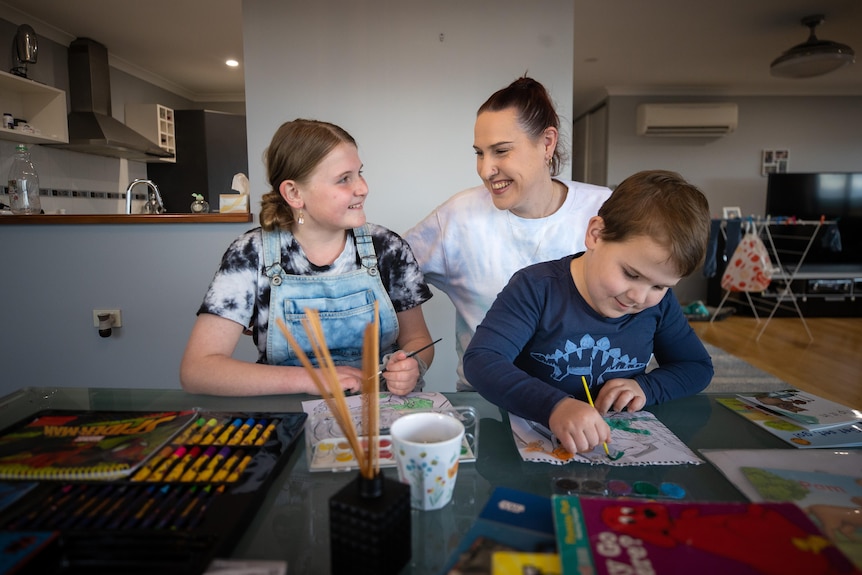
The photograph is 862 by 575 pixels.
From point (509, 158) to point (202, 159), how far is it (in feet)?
16.3

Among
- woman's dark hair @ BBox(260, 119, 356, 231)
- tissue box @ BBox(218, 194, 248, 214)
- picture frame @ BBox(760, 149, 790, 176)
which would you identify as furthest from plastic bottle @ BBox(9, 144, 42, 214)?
picture frame @ BBox(760, 149, 790, 176)

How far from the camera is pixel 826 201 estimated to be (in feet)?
19.2

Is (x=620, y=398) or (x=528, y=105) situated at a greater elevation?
(x=528, y=105)

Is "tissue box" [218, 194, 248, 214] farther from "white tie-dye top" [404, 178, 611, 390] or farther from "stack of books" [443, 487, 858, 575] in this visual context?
"stack of books" [443, 487, 858, 575]

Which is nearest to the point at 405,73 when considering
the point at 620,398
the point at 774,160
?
the point at 620,398

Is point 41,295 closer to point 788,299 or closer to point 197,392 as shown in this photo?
point 197,392

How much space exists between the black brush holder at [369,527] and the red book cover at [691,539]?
150 mm

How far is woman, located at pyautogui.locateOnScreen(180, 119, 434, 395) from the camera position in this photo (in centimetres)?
125

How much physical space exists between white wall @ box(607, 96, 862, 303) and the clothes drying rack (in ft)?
2.36

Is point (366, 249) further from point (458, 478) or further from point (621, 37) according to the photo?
point (621, 37)

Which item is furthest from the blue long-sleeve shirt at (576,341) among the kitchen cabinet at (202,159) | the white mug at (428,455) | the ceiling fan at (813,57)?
the kitchen cabinet at (202,159)

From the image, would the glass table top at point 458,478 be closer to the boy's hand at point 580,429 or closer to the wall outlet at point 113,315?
Answer: the boy's hand at point 580,429

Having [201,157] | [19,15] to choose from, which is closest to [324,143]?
[19,15]

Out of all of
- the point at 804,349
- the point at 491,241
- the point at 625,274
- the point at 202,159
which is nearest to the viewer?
the point at 625,274
